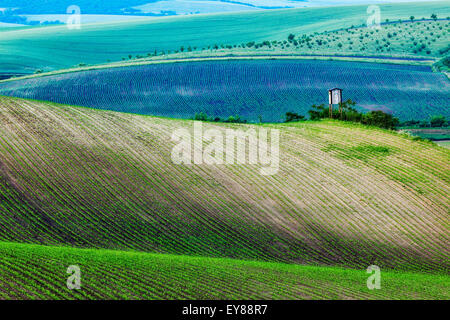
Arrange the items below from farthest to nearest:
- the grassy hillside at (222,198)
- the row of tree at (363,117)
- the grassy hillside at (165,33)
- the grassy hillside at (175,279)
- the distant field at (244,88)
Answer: the grassy hillside at (165,33), the distant field at (244,88), the row of tree at (363,117), the grassy hillside at (222,198), the grassy hillside at (175,279)

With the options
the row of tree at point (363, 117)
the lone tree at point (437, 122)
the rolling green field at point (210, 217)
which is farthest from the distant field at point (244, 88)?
the rolling green field at point (210, 217)

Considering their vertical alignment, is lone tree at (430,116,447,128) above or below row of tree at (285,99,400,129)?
below

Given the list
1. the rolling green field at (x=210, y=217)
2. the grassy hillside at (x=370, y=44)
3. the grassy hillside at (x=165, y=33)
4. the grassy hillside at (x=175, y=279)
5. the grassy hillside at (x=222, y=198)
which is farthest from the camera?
the grassy hillside at (x=165, y=33)

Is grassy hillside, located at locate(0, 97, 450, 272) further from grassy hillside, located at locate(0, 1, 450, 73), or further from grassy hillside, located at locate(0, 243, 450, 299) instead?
grassy hillside, located at locate(0, 1, 450, 73)

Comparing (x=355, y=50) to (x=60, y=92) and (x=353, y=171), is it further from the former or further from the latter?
(x=353, y=171)

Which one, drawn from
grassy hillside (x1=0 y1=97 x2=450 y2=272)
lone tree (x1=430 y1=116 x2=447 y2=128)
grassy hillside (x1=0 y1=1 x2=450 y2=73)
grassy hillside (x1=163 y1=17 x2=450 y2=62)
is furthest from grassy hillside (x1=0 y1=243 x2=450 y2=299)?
grassy hillside (x1=0 y1=1 x2=450 y2=73)

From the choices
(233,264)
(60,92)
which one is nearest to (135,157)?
(233,264)

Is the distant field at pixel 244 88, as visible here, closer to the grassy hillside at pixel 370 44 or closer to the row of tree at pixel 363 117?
the grassy hillside at pixel 370 44
